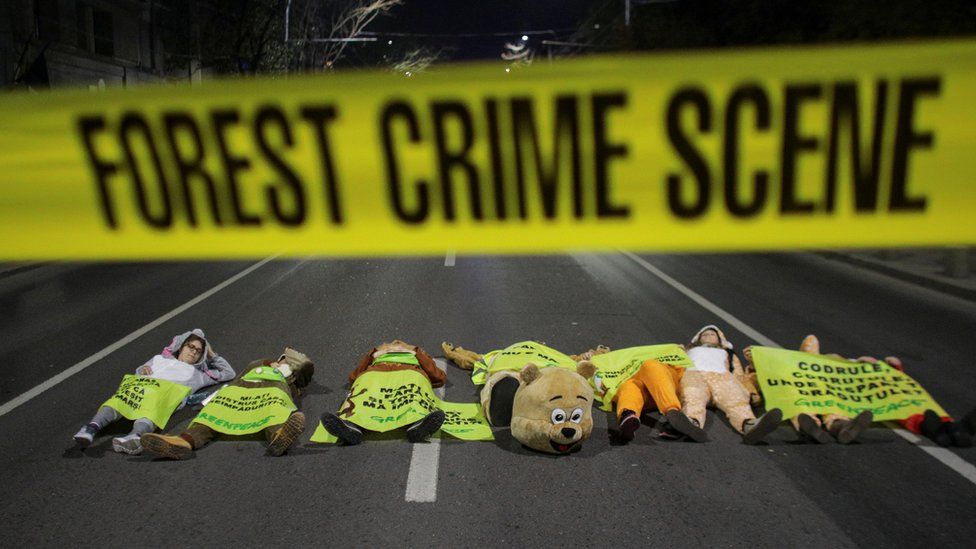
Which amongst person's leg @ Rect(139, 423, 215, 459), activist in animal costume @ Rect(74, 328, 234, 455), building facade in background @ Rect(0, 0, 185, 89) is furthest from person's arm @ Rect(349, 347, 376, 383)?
building facade in background @ Rect(0, 0, 185, 89)

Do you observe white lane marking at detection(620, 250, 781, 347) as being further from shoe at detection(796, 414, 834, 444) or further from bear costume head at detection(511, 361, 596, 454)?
bear costume head at detection(511, 361, 596, 454)

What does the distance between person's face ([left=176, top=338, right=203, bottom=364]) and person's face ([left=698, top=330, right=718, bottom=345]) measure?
12.8 ft

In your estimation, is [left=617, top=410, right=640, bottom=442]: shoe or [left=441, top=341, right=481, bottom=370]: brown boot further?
[left=441, top=341, right=481, bottom=370]: brown boot

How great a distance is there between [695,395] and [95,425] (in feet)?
13.2

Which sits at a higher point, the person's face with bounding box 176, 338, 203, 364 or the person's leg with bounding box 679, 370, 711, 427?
the person's face with bounding box 176, 338, 203, 364

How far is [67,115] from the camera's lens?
8.47ft

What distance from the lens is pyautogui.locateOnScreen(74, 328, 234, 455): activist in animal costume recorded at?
541cm

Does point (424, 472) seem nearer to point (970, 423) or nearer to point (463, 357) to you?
point (463, 357)

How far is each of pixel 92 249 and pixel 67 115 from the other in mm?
416

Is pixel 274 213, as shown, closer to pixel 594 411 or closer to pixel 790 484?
pixel 790 484

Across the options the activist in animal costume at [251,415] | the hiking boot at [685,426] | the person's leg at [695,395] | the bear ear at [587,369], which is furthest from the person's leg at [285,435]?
the person's leg at [695,395]

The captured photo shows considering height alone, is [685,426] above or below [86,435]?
below

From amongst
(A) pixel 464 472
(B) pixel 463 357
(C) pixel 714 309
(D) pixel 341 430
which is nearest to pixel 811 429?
(A) pixel 464 472

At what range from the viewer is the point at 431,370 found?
6680mm
